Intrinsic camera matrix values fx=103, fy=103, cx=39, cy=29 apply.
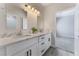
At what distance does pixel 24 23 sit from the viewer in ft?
6.58

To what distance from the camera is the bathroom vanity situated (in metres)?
1.31

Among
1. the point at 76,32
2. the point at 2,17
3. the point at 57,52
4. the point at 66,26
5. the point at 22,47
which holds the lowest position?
the point at 57,52

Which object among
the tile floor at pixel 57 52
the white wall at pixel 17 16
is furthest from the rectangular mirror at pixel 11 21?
the tile floor at pixel 57 52

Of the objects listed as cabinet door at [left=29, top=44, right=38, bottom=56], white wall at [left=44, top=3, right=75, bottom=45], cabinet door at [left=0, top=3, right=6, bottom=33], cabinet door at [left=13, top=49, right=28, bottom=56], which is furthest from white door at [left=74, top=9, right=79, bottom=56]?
cabinet door at [left=0, top=3, right=6, bottom=33]

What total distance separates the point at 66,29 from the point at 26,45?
74 cm

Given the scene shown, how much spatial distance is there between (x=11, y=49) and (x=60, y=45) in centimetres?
89

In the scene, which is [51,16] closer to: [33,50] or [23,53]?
[33,50]

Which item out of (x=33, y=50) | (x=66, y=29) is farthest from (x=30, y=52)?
(x=66, y=29)

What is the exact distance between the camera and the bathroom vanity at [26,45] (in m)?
1.31

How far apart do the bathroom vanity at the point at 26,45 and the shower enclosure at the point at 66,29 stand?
23cm

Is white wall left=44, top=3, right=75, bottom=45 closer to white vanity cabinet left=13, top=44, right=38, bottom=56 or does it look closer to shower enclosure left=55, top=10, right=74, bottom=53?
shower enclosure left=55, top=10, right=74, bottom=53

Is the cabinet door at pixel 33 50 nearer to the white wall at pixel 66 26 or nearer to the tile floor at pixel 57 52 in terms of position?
the tile floor at pixel 57 52

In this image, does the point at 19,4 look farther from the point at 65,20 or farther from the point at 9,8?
the point at 65,20

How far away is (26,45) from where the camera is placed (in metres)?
1.66
